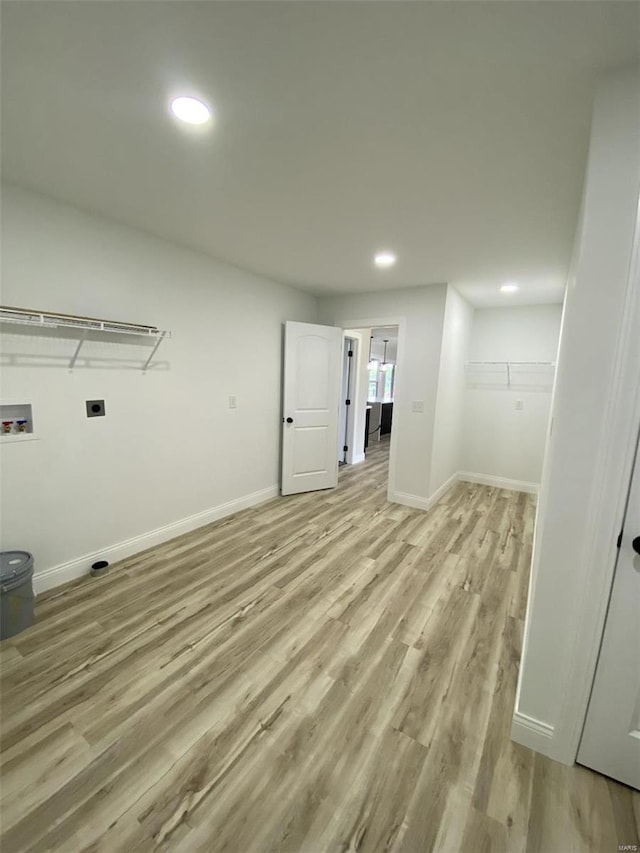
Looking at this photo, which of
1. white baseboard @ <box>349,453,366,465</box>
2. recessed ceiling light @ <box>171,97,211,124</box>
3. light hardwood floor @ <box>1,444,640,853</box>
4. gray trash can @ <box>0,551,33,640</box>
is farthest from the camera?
white baseboard @ <box>349,453,366,465</box>

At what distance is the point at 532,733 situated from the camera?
1.39 meters

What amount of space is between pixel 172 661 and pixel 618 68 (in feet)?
10.0

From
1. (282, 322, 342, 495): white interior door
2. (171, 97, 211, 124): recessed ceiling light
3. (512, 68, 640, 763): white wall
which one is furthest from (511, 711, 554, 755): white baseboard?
(282, 322, 342, 495): white interior door

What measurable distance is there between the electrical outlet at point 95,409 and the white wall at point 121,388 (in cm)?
4

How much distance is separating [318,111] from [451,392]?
138 inches

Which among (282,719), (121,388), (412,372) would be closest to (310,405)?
(412,372)

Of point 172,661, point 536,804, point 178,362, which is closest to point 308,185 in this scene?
point 178,362

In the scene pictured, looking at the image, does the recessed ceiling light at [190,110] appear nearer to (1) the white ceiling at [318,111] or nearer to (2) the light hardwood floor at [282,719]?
(1) the white ceiling at [318,111]

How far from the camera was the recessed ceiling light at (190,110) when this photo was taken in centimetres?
129

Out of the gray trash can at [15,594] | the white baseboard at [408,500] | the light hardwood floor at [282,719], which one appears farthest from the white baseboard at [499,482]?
the gray trash can at [15,594]

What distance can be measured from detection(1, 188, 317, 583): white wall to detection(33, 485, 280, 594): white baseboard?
0.03m

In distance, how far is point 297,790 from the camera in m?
1.23

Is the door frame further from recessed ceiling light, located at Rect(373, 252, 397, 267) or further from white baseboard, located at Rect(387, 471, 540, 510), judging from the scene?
recessed ceiling light, located at Rect(373, 252, 397, 267)

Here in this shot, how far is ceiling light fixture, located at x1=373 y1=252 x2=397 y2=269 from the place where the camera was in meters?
2.79
